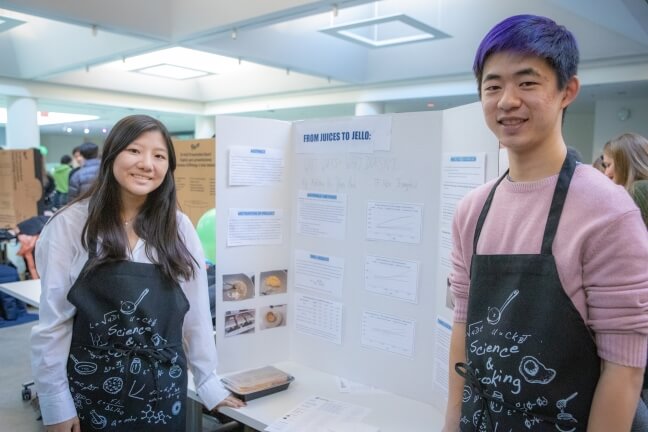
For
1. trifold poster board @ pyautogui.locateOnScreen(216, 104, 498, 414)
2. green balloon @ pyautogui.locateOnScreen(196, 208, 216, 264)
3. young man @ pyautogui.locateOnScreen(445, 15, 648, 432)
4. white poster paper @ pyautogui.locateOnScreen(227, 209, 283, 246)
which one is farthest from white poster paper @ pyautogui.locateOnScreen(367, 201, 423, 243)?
green balloon @ pyautogui.locateOnScreen(196, 208, 216, 264)

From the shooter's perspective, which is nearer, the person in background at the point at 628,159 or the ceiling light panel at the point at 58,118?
the person in background at the point at 628,159

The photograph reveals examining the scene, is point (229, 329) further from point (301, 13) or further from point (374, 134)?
point (301, 13)

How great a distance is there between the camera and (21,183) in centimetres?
496

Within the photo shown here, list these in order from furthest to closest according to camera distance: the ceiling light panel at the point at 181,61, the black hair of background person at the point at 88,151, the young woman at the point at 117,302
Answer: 1. the ceiling light panel at the point at 181,61
2. the black hair of background person at the point at 88,151
3. the young woman at the point at 117,302

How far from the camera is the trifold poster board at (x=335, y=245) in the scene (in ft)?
5.52

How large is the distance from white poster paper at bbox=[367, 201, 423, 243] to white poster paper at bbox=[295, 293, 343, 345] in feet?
1.10

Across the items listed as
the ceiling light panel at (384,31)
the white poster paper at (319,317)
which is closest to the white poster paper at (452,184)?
the white poster paper at (319,317)

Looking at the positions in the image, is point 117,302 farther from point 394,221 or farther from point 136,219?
point 394,221

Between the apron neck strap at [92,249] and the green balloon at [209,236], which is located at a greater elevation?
the apron neck strap at [92,249]

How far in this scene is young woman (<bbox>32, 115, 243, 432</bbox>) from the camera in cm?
135

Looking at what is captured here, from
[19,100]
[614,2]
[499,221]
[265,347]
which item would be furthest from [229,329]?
[19,100]

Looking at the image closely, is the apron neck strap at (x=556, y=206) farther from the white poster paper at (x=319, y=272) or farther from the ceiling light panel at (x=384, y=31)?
the ceiling light panel at (x=384, y=31)

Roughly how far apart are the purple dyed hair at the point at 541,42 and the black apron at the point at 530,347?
171 millimetres

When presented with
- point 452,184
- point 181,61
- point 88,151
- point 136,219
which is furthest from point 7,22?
point 452,184
